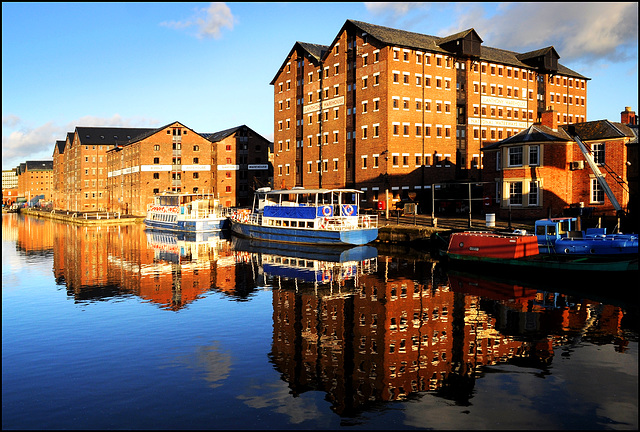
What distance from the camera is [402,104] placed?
67.8 meters

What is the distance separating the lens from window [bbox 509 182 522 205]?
173 feet

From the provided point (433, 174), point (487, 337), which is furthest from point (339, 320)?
point (433, 174)

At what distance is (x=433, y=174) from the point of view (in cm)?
7012

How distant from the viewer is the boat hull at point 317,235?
46.1 metres

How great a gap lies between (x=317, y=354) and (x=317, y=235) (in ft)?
101

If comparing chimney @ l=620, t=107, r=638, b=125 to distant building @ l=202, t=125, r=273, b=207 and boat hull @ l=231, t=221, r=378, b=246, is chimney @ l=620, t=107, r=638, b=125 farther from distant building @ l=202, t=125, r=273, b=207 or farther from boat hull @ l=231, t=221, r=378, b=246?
distant building @ l=202, t=125, r=273, b=207

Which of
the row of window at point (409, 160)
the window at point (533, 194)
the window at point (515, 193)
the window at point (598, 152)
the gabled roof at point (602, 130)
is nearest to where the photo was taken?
the gabled roof at point (602, 130)

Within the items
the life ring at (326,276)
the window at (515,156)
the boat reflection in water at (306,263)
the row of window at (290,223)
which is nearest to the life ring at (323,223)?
the row of window at (290,223)

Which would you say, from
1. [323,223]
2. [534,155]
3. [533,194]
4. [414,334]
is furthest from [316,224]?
[414,334]

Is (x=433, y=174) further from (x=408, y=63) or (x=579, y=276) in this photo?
(x=579, y=276)

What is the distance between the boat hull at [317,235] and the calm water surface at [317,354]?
13058 mm

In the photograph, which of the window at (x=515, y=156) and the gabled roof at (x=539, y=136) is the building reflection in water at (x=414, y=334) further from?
the gabled roof at (x=539, y=136)

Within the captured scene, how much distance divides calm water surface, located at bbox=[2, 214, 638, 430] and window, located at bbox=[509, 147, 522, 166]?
24.2 m

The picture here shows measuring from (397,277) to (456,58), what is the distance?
50.1 m
